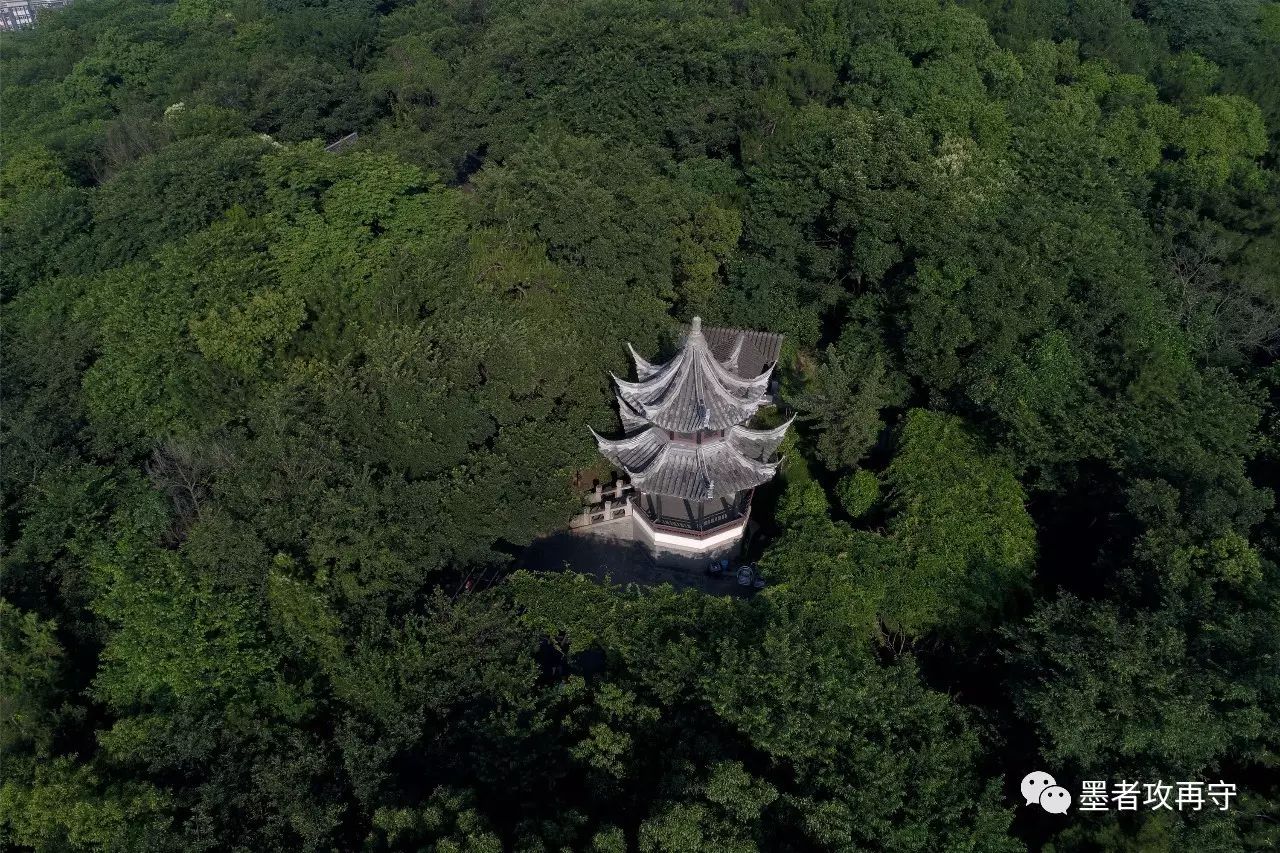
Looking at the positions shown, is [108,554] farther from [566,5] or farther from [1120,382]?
[566,5]

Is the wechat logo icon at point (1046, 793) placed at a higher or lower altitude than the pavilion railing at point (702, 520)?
lower

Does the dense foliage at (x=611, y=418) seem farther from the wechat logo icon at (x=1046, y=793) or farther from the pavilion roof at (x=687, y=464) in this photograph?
the pavilion roof at (x=687, y=464)

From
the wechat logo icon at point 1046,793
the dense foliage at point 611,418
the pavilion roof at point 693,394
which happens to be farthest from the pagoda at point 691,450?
the wechat logo icon at point 1046,793

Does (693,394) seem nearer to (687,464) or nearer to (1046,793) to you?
(687,464)

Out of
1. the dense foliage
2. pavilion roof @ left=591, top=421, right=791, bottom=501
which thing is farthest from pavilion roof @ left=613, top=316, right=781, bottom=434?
the dense foliage

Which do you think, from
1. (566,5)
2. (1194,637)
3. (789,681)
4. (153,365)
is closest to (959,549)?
(1194,637)
